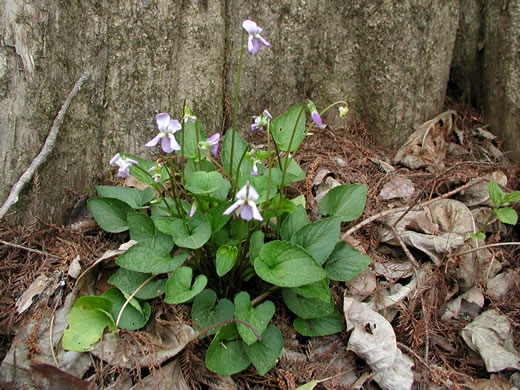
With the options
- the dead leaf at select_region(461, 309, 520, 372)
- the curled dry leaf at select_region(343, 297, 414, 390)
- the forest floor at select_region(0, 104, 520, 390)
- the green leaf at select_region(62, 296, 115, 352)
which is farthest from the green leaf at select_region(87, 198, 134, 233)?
the dead leaf at select_region(461, 309, 520, 372)

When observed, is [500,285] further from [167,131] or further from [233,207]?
[167,131]

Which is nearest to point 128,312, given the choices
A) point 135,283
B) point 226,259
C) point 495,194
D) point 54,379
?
point 135,283

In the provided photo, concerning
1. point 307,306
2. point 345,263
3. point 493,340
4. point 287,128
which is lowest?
point 493,340

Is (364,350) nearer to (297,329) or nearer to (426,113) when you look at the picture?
(297,329)

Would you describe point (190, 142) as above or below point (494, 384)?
above

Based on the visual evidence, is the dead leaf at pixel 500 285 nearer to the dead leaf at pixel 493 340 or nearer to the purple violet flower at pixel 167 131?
the dead leaf at pixel 493 340

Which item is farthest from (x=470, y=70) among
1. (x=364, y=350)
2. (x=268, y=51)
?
(x=364, y=350)

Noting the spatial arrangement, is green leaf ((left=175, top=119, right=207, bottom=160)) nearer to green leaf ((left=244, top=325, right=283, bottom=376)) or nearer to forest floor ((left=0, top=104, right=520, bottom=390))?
forest floor ((left=0, top=104, right=520, bottom=390))
